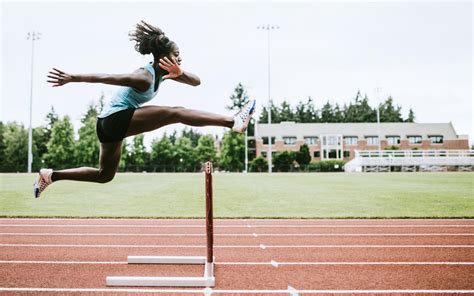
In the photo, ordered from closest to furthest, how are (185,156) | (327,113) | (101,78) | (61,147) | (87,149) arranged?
(101,78) → (87,149) → (61,147) → (185,156) → (327,113)

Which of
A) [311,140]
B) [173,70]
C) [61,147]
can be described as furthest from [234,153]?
[173,70]

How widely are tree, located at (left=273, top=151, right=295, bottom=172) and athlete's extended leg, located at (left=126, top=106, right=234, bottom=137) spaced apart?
47566 mm

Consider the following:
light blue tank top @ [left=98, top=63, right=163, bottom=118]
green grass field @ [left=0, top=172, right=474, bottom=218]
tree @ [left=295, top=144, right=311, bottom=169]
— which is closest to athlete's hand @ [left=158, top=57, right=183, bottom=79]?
light blue tank top @ [left=98, top=63, right=163, bottom=118]

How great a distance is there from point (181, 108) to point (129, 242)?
166 inches

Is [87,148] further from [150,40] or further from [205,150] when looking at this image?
[150,40]

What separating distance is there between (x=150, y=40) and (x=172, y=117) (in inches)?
35.2

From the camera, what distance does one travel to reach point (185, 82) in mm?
4531

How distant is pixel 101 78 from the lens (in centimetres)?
365

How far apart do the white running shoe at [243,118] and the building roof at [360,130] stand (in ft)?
197

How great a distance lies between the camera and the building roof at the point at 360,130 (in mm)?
65438

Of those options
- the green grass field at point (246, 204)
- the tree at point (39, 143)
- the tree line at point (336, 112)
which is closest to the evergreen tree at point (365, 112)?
the tree line at point (336, 112)

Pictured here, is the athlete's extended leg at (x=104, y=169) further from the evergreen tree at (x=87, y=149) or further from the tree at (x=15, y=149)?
the tree at (x=15, y=149)

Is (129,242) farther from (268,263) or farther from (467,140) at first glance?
(467,140)

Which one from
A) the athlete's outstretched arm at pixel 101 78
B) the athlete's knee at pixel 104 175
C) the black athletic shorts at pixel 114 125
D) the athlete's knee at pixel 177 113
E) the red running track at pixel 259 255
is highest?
the athlete's outstretched arm at pixel 101 78
